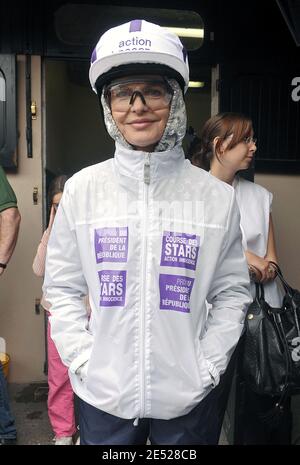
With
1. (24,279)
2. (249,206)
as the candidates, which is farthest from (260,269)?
(24,279)

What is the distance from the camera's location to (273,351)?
220 centimetres

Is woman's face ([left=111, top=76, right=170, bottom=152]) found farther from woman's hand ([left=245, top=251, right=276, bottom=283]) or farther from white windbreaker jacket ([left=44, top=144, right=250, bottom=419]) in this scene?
woman's hand ([left=245, top=251, right=276, bottom=283])

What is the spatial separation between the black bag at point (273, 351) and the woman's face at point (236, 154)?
0.72 meters

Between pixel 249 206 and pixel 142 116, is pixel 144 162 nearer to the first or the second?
pixel 142 116

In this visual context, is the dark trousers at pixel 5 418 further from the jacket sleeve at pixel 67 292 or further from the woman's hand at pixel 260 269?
the woman's hand at pixel 260 269

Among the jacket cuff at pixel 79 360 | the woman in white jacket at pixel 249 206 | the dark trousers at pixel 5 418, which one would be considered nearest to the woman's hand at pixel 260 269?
the woman in white jacket at pixel 249 206

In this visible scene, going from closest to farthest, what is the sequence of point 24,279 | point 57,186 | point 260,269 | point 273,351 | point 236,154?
point 273,351
point 260,269
point 236,154
point 57,186
point 24,279

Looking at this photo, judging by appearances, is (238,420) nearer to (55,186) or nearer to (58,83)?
(55,186)

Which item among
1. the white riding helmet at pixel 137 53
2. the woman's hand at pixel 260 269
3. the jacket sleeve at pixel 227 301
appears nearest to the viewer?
the white riding helmet at pixel 137 53

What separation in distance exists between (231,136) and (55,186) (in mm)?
1231

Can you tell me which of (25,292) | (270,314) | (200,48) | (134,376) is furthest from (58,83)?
(134,376)

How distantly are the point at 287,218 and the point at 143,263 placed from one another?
8.04 feet

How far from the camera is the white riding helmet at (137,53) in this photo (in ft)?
5.00

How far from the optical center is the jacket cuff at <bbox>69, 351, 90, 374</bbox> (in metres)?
1.58
